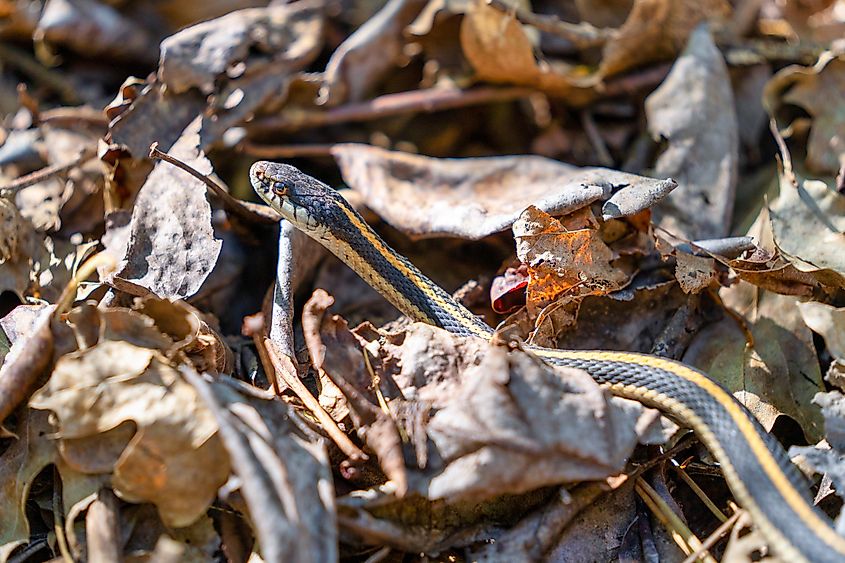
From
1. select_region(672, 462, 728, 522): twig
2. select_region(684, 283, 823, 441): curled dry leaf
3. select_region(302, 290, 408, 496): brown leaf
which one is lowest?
select_region(672, 462, 728, 522): twig

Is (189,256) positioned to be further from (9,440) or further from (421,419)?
(421,419)

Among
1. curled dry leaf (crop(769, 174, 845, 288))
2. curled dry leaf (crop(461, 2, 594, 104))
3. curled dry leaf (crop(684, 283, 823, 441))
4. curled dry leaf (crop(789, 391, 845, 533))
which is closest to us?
curled dry leaf (crop(789, 391, 845, 533))

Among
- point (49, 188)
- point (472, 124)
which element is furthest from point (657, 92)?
point (49, 188)

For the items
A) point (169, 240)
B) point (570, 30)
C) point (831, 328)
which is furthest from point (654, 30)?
point (169, 240)

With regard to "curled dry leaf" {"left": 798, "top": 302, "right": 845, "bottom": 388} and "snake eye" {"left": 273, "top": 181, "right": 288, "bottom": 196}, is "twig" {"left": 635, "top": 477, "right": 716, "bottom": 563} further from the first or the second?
"snake eye" {"left": 273, "top": 181, "right": 288, "bottom": 196}

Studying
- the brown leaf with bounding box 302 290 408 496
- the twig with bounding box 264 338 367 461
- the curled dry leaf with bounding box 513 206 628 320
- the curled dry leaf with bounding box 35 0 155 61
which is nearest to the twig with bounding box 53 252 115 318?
the twig with bounding box 264 338 367 461

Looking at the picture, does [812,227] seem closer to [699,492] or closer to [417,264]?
[699,492]

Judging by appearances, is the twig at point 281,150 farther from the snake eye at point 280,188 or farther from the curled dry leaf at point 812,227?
the curled dry leaf at point 812,227
